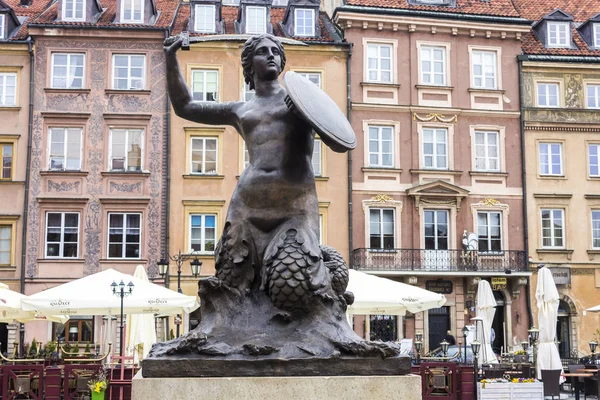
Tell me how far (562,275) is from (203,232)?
13351 mm

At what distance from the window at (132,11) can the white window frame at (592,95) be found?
1711 cm

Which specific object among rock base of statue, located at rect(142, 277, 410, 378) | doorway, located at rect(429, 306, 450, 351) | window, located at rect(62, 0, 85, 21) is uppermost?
window, located at rect(62, 0, 85, 21)

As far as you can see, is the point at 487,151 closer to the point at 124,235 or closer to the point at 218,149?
the point at 218,149

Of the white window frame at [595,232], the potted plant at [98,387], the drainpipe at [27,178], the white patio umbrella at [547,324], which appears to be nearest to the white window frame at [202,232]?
the drainpipe at [27,178]

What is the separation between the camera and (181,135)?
1156 inches

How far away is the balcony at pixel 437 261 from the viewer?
2922 centimetres

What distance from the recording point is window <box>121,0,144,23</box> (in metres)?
30.1

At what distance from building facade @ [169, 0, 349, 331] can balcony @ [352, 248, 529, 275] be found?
885mm

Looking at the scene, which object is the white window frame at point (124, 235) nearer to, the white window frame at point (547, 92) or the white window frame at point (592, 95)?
the white window frame at point (547, 92)

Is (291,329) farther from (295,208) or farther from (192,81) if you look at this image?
(192,81)

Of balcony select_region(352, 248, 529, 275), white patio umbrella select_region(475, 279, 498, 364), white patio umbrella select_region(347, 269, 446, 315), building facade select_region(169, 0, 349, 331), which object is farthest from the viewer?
balcony select_region(352, 248, 529, 275)

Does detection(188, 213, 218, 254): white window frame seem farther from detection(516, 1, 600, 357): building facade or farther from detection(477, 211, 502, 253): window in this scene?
detection(516, 1, 600, 357): building facade

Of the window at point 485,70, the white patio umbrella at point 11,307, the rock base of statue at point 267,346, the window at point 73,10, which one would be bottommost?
the white patio umbrella at point 11,307

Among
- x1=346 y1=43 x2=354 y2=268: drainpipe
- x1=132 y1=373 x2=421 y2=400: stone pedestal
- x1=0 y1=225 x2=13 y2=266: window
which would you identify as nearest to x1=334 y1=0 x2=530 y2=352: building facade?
x1=346 y1=43 x2=354 y2=268: drainpipe
